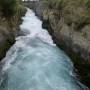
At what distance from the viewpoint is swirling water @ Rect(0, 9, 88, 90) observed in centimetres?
1300

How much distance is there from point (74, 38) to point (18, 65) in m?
4.48

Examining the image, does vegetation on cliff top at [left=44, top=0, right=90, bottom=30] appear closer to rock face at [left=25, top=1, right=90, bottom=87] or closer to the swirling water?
rock face at [left=25, top=1, right=90, bottom=87]

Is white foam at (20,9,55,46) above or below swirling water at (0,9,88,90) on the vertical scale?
below

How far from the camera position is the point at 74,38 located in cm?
1709

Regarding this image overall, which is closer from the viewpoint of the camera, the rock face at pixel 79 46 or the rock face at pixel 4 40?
the rock face at pixel 79 46

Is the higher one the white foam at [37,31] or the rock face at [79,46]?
the rock face at [79,46]

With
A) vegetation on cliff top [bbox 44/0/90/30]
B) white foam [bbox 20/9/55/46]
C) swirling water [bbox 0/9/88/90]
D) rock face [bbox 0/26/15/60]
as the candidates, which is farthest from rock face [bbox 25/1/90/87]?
rock face [bbox 0/26/15/60]

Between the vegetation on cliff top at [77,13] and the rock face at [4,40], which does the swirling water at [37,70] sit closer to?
the rock face at [4,40]

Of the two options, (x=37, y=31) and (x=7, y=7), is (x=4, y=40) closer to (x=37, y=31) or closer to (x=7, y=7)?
(x=7, y=7)

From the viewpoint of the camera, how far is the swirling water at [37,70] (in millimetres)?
13000

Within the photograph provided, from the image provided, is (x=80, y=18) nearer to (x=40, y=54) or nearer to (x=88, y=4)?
(x=88, y=4)

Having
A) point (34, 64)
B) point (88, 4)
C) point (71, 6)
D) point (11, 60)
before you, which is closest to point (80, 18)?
point (88, 4)

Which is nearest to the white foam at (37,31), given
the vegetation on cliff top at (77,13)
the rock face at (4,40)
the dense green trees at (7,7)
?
the rock face at (4,40)

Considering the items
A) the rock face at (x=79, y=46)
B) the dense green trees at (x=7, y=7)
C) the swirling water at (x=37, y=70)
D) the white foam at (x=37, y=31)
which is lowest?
the white foam at (x=37, y=31)
